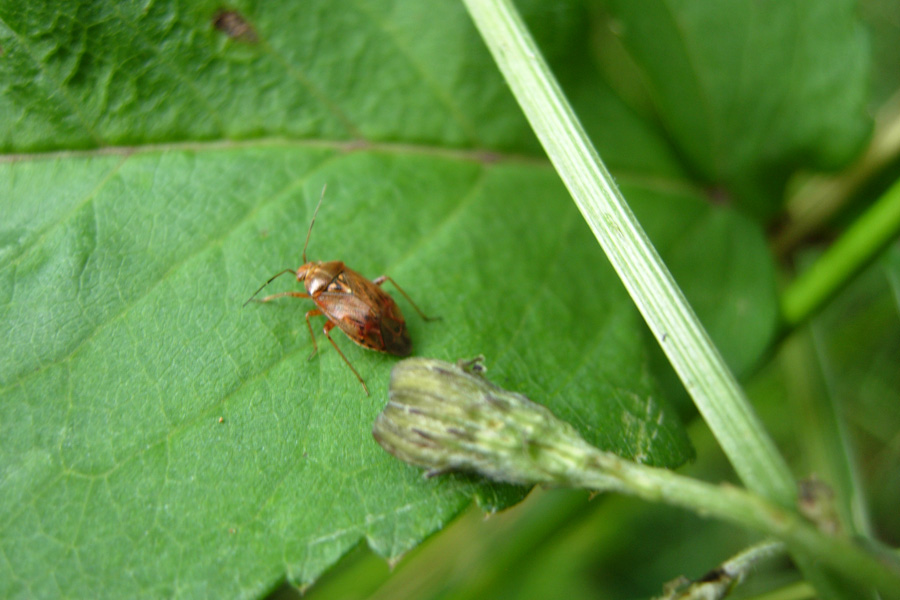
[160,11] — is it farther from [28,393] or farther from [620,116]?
[620,116]

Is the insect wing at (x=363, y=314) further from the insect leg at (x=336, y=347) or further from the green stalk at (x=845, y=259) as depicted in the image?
the green stalk at (x=845, y=259)

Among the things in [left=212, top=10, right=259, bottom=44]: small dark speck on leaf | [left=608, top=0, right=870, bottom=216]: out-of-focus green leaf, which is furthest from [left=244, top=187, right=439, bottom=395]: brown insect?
[left=608, top=0, right=870, bottom=216]: out-of-focus green leaf

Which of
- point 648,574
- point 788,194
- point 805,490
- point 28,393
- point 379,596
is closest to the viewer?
point 805,490

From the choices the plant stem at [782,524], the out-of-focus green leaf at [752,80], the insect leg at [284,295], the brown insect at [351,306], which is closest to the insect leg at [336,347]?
the brown insect at [351,306]

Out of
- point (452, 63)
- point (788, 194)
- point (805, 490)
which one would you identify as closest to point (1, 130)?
point (452, 63)

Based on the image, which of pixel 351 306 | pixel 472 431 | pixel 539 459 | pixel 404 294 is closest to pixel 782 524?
pixel 539 459
